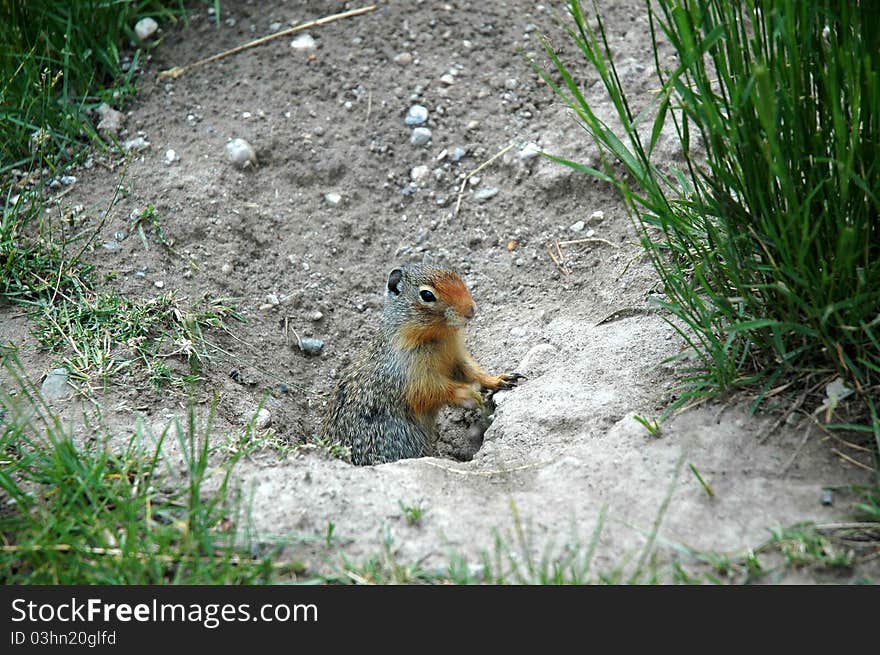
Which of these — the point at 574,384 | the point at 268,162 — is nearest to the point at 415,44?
the point at 268,162

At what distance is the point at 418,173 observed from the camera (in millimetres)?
5715

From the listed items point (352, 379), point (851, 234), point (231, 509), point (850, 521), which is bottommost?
point (352, 379)

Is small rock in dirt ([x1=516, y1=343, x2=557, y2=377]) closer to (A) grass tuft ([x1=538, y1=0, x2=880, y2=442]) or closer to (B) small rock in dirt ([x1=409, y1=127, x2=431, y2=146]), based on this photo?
(A) grass tuft ([x1=538, y1=0, x2=880, y2=442])

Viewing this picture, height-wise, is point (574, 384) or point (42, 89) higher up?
point (42, 89)

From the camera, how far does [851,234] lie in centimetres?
282

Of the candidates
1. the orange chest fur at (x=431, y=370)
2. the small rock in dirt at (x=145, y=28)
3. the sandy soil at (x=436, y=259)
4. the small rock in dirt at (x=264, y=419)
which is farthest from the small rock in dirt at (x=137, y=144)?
the orange chest fur at (x=431, y=370)

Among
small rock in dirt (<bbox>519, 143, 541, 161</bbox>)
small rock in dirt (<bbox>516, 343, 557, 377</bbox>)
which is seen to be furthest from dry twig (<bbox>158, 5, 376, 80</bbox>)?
small rock in dirt (<bbox>516, 343, 557, 377</bbox>)

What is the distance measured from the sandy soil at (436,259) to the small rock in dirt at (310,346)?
0.06 metres

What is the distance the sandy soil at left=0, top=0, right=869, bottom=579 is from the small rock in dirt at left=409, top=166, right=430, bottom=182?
0.08ft

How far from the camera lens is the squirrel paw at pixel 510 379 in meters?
4.61

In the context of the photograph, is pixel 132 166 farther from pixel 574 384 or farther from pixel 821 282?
pixel 821 282

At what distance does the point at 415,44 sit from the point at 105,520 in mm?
4088

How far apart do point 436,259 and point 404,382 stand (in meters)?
1.00

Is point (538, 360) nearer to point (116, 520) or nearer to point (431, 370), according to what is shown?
point (431, 370)
